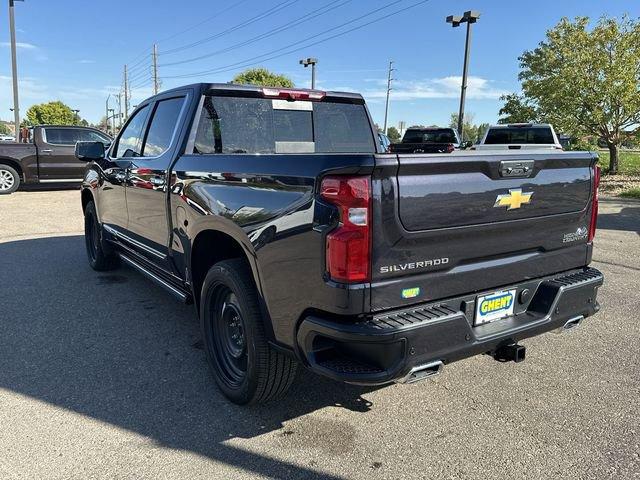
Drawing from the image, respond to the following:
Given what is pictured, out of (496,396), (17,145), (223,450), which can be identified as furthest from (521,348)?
(17,145)

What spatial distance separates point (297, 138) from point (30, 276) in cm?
389

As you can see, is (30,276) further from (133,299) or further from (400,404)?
(400,404)

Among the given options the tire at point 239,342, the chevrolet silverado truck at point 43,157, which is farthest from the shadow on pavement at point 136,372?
the chevrolet silverado truck at point 43,157

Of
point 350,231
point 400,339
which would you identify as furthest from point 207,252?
point 400,339

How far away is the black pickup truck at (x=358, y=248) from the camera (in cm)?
229

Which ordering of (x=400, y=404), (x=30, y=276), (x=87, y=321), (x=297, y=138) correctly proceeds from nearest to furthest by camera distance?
(x=400, y=404) → (x=297, y=138) → (x=87, y=321) → (x=30, y=276)

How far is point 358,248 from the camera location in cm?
226

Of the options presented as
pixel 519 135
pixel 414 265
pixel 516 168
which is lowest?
pixel 414 265

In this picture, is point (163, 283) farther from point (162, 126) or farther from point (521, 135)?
point (521, 135)

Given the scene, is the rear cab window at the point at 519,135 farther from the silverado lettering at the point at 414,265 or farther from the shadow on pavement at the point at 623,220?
the silverado lettering at the point at 414,265

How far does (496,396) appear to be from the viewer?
331cm

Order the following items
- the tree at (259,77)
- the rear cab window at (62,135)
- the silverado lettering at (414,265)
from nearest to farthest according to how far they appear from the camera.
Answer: the silverado lettering at (414,265), the rear cab window at (62,135), the tree at (259,77)

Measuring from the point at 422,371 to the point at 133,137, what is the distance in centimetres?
374

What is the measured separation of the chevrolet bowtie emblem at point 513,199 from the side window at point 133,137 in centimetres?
329
